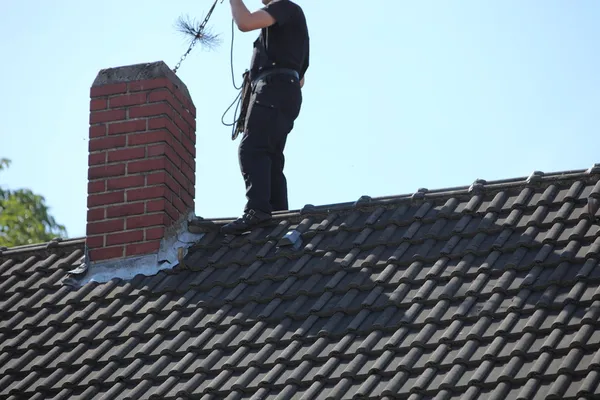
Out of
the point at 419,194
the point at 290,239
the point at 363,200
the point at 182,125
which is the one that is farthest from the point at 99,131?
the point at 419,194

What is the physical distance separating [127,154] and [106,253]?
2.53 feet

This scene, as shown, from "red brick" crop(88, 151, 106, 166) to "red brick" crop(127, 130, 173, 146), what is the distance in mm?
222

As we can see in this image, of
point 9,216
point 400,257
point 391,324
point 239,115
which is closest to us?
point 391,324

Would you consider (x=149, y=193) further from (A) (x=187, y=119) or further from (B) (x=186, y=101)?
(B) (x=186, y=101)

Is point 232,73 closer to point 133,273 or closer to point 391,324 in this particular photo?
point 133,273

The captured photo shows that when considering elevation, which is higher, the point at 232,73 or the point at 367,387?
the point at 232,73

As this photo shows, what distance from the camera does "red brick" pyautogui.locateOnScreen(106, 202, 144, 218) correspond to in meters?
8.90

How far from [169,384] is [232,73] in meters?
3.60

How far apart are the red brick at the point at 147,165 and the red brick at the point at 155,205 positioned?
0.26m

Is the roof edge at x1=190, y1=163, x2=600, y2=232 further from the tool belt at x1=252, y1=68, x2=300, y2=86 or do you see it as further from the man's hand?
the man's hand

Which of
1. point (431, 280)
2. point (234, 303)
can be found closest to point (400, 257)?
point (431, 280)

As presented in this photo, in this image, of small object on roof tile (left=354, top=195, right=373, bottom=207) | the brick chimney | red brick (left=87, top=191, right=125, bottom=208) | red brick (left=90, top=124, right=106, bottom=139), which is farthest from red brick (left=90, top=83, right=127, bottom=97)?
small object on roof tile (left=354, top=195, right=373, bottom=207)

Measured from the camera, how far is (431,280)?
7508 millimetres

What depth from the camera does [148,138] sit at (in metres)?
9.05
